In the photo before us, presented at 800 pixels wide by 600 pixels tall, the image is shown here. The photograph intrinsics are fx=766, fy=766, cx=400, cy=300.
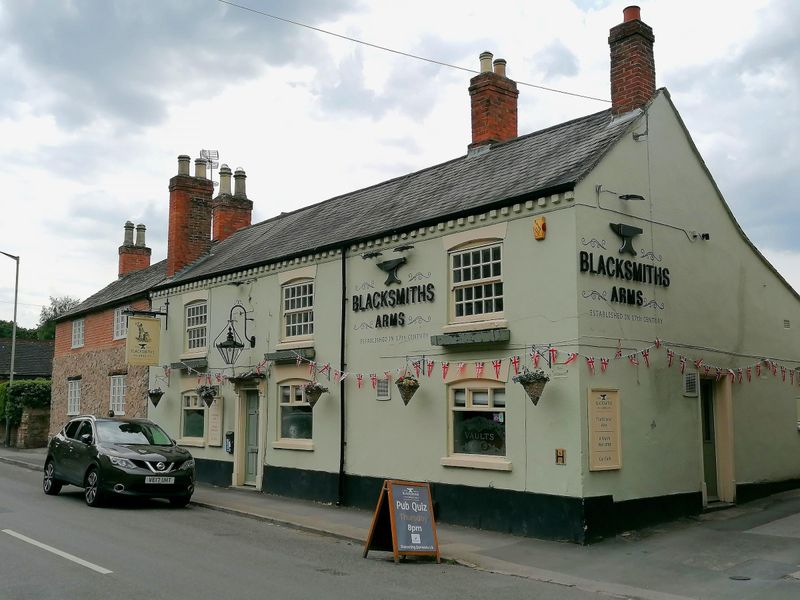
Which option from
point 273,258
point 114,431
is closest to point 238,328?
point 273,258

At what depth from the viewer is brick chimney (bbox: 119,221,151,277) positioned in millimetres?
32031

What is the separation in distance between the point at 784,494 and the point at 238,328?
12.9 metres

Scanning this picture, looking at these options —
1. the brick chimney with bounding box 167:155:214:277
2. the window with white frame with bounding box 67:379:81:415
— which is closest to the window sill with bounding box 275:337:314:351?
the brick chimney with bounding box 167:155:214:277

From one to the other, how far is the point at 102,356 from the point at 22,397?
28.4 feet

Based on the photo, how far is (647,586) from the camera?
358 inches

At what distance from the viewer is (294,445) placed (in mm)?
16953

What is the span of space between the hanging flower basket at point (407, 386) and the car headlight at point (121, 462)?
17.4 ft

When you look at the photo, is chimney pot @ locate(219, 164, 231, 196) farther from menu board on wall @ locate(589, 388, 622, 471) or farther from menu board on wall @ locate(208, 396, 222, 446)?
menu board on wall @ locate(589, 388, 622, 471)

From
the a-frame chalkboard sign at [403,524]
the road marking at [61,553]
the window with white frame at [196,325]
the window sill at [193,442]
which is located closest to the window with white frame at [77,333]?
the window with white frame at [196,325]

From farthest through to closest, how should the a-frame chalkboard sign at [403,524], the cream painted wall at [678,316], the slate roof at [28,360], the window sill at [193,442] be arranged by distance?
the slate roof at [28,360] < the window sill at [193,442] < the cream painted wall at [678,316] < the a-frame chalkboard sign at [403,524]

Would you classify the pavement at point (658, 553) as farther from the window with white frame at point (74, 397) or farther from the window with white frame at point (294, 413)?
the window with white frame at point (74, 397)

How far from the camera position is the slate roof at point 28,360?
45.3 metres

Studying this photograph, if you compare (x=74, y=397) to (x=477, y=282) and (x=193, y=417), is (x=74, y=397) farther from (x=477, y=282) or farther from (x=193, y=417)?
(x=477, y=282)

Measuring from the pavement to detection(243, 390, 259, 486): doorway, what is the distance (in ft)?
13.4
